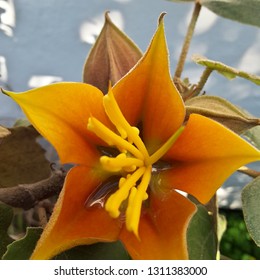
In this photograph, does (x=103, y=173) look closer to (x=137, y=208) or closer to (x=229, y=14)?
(x=137, y=208)

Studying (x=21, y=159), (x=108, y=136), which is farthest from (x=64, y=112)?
→ (x=21, y=159)

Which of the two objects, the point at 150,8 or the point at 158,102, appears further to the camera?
the point at 150,8

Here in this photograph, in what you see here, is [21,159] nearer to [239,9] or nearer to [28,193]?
[28,193]

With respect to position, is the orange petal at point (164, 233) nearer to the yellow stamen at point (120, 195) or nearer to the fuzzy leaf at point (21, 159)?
the yellow stamen at point (120, 195)

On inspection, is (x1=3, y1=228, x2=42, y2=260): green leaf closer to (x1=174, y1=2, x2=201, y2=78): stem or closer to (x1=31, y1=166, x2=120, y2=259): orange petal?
(x1=31, y1=166, x2=120, y2=259): orange petal

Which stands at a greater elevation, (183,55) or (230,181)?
(183,55)

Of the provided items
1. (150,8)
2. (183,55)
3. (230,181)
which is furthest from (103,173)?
(230,181)
